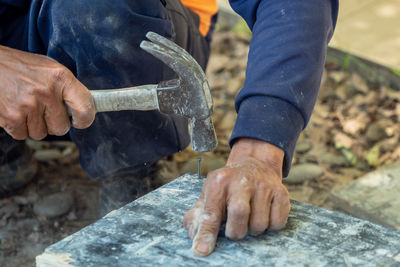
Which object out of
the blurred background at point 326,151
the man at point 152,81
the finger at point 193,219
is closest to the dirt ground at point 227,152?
the blurred background at point 326,151

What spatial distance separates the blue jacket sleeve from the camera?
63.3 inches

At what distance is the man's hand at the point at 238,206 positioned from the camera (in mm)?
1401

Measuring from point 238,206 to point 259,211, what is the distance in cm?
7

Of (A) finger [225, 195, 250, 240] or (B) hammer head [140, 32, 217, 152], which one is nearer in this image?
(A) finger [225, 195, 250, 240]

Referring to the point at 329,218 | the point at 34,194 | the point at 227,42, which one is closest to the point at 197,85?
the point at 329,218

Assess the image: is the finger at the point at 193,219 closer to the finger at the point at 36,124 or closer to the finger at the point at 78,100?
the finger at the point at 78,100

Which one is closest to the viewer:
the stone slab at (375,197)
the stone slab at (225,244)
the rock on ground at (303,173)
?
the stone slab at (225,244)

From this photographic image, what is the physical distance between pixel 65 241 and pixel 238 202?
48cm

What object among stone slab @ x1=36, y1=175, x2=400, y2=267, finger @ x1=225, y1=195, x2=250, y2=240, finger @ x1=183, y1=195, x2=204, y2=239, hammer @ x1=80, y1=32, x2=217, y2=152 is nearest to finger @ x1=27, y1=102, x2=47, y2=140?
hammer @ x1=80, y1=32, x2=217, y2=152

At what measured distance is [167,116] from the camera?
1957 mm

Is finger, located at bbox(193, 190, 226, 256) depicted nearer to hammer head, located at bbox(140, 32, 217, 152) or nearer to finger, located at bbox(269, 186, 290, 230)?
finger, located at bbox(269, 186, 290, 230)

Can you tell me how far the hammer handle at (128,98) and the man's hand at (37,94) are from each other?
30mm

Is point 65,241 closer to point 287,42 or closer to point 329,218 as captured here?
point 329,218

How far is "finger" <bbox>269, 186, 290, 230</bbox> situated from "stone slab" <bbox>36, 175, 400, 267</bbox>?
0.04 meters
